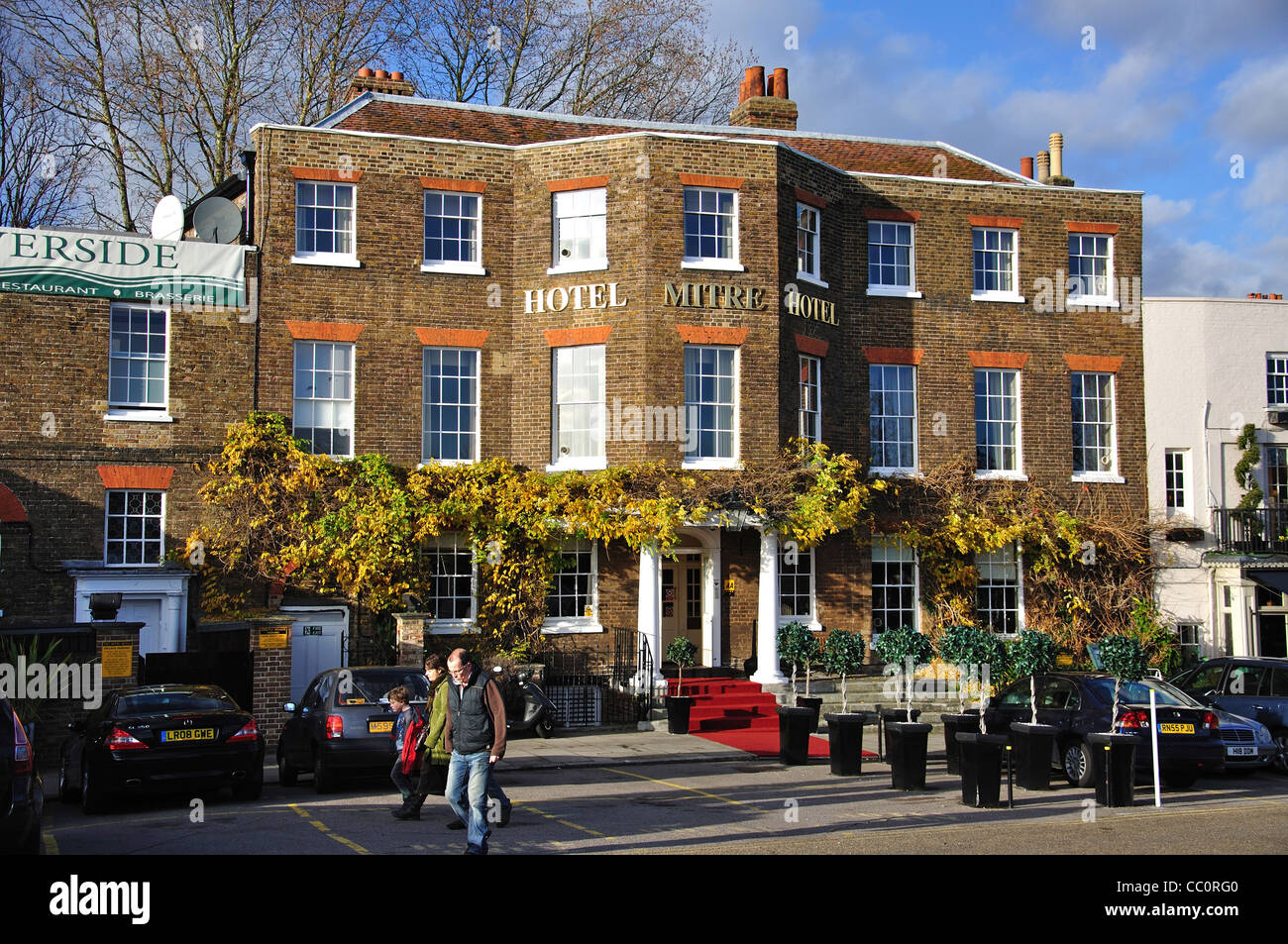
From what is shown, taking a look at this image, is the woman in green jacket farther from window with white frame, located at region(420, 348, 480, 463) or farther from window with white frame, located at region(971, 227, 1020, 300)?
window with white frame, located at region(971, 227, 1020, 300)

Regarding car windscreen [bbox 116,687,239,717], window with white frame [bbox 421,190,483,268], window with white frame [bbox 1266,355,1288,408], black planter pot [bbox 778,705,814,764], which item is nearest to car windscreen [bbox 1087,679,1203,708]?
black planter pot [bbox 778,705,814,764]

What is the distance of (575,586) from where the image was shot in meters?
23.2

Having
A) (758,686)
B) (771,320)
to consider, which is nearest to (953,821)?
→ (758,686)

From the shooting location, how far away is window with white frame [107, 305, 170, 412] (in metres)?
21.8

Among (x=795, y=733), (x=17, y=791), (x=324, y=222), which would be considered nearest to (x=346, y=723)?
(x=17, y=791)

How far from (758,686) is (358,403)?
8955mm

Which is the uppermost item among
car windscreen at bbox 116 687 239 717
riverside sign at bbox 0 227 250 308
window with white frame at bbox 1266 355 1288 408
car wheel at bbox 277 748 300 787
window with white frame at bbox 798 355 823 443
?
riverside sign at bbox 0 227 250 308

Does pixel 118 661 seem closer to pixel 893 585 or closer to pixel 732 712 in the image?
pixel 732 712

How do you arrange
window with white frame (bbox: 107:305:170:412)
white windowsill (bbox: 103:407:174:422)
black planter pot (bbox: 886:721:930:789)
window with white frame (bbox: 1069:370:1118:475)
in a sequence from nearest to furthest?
black planter pot (bbox: 886:721:930:789)
white windowsill (bbox: 103:407:174:422)
window with white frame (bbox: 107:305:170:412)
window with white frame (bbox: 1069:370:1118:475)

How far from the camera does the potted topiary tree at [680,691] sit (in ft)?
67.6

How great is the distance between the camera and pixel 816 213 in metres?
24.7

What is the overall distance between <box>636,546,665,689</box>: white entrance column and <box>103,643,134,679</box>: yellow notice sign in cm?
845

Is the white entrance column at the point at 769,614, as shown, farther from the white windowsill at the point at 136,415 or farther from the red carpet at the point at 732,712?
the white windowsill at the point at 136,415

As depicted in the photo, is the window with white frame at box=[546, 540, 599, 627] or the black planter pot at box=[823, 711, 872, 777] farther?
the window with white frame at box=[546, 540, 599, 627]
